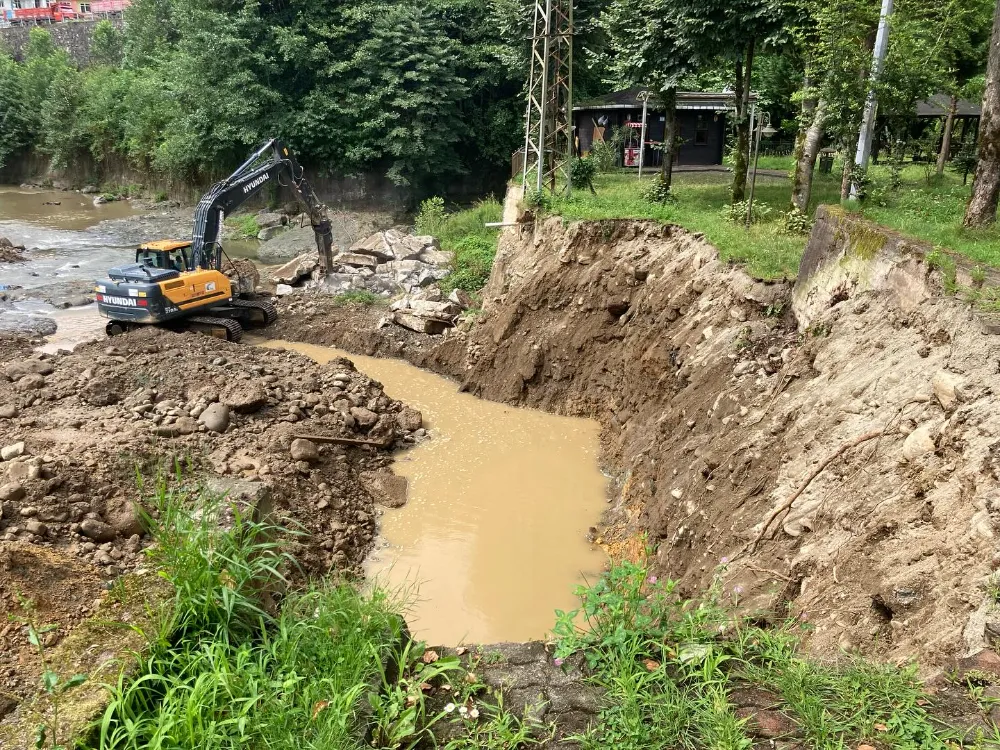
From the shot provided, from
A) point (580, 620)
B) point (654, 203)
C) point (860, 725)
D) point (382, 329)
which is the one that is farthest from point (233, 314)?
point (860, 725)

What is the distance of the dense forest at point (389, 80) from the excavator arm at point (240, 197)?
935cm

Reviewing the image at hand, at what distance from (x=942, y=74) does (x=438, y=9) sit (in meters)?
27.1

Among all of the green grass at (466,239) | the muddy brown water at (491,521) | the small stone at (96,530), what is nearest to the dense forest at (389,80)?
the green grass at (466,239)

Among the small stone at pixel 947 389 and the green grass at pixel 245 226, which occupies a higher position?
the small stone at pixel 947 389

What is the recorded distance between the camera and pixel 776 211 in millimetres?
16266

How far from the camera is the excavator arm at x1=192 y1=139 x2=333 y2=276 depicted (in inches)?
684

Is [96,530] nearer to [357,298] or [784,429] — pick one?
[784,429]

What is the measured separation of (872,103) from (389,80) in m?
25.3

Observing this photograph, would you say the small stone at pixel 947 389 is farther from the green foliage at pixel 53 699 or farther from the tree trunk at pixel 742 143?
the tree trunk at pixel 742 143

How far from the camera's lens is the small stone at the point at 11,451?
367 inches

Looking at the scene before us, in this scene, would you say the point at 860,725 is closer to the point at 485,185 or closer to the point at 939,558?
the point at 939,558

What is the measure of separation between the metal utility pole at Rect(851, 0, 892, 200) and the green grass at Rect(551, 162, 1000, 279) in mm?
461

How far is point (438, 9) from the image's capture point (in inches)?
1313

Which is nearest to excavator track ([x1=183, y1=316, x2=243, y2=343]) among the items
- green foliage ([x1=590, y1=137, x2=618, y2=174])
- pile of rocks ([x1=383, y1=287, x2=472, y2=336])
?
pile of rocks ([x1=383, y1=287, x2=472, y2=336])
